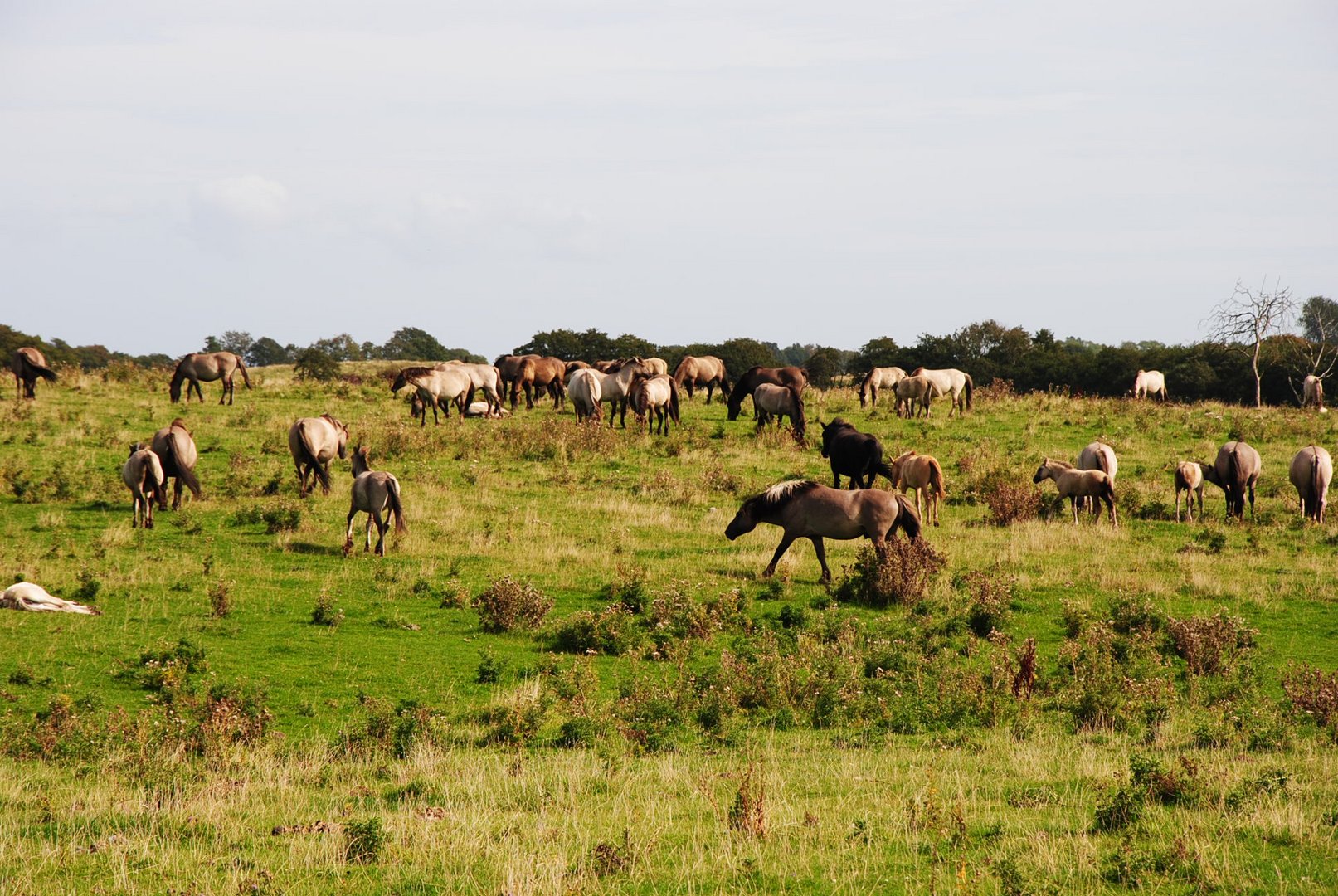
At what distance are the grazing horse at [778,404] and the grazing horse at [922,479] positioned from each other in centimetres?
830

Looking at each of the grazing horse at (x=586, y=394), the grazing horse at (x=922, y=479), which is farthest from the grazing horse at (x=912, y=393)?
the grazing horse at (x=922, y=479)

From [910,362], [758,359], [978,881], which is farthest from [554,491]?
[758,359]

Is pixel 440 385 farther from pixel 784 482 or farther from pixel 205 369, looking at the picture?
pixel 784 482

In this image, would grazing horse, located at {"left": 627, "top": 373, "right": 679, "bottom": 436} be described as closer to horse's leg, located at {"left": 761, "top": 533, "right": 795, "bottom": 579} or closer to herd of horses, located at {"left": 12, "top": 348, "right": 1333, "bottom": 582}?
herd of horses, located at {"left": 12, "top": 348, "right": 1333, "bottom": 582}

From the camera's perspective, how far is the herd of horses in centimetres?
1745

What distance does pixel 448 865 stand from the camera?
6.79m

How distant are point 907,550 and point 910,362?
167 feet

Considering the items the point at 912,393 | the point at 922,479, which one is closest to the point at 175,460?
the point at 922,479

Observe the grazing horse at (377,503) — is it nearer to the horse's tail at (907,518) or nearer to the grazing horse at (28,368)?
the horse's tail at (907,518)

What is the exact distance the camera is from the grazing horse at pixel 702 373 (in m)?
39.3

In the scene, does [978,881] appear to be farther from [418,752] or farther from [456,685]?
[456,685]

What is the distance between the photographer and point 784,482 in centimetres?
1956

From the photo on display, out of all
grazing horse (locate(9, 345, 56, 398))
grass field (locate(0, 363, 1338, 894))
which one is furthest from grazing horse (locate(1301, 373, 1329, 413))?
grazing horse (locate(9, 345, 56, 398))

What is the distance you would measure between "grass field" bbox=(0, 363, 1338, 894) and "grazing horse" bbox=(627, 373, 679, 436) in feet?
23.2
